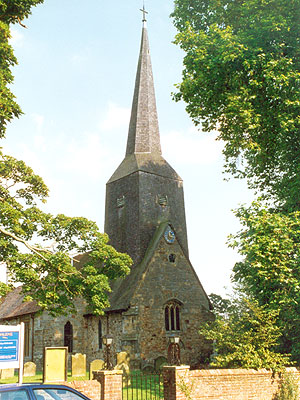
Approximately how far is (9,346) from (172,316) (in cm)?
2107

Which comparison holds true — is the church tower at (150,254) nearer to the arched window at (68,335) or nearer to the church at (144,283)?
the church at (144,283)

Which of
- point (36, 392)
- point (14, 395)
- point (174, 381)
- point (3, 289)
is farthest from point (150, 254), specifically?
point (14, 395)

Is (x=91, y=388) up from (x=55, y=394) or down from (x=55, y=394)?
down

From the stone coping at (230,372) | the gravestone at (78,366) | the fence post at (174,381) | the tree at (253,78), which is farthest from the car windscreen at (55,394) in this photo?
the gravestone at (78,366)

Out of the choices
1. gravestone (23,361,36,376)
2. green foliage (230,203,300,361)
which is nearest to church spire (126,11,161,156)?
gravestone (23,361,36,376)

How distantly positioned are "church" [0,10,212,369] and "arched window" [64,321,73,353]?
0.07 metres

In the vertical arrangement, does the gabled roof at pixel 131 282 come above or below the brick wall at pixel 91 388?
above

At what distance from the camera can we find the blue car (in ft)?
19.1

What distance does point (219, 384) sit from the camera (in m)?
12.4

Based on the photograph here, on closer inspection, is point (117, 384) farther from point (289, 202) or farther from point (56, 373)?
point (289, 202)

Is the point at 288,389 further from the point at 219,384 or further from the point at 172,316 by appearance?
the point at 172,316

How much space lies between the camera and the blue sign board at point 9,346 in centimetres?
784

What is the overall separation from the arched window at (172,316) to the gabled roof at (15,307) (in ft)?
31.6

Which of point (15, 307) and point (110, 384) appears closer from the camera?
point (110, 384)
